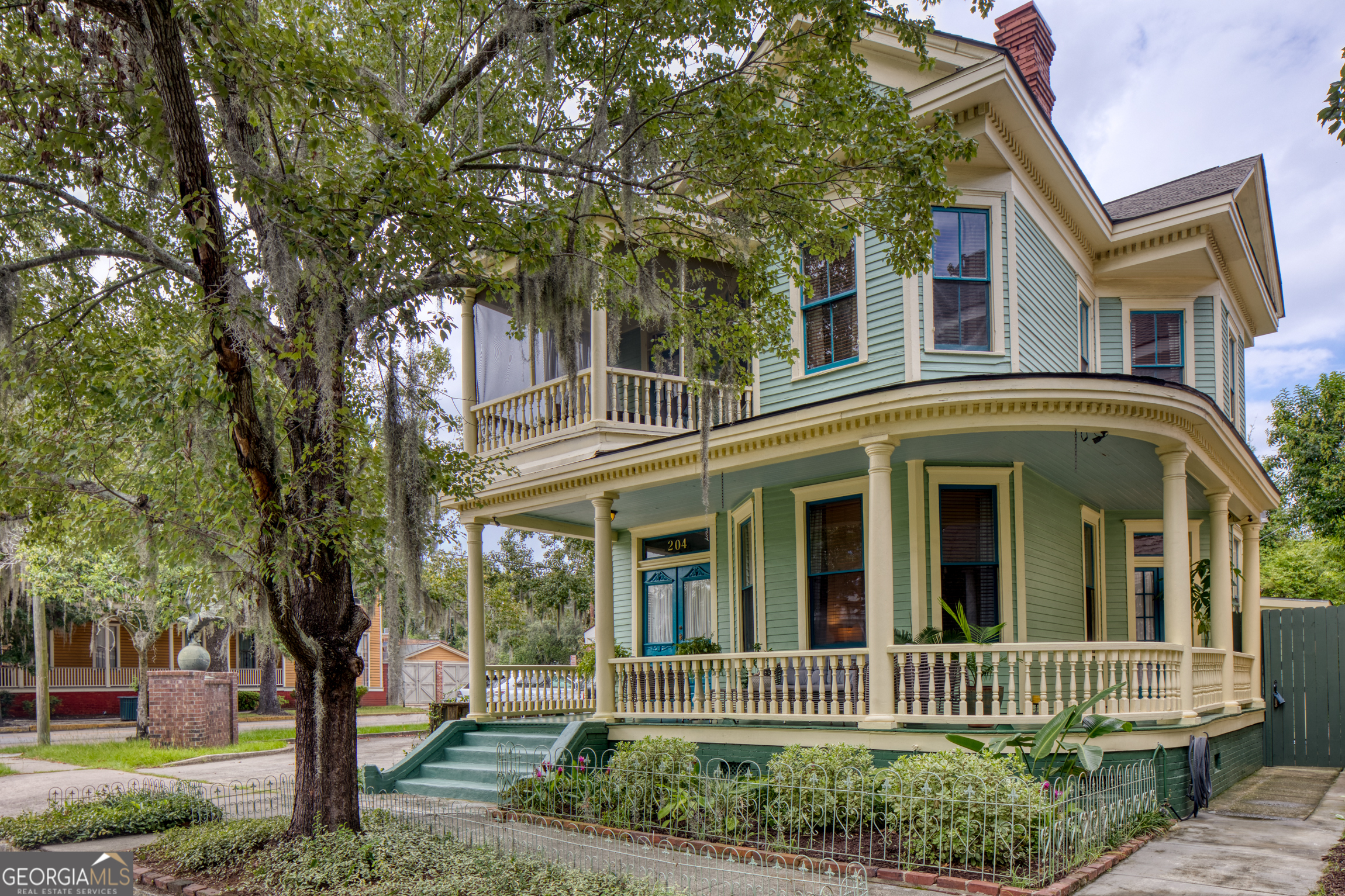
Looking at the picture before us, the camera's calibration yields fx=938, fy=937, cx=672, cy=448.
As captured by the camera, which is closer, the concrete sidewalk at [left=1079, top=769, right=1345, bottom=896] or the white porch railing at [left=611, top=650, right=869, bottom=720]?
the concrete sidewalk at [left=1079, top=769, right=1345, bottom=896]

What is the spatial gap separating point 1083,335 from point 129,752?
59.0 feet

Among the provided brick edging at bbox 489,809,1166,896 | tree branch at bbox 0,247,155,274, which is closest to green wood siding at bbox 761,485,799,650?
brick edging at bbox 489,809,1166,896

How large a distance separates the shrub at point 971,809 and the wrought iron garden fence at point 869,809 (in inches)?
0.4

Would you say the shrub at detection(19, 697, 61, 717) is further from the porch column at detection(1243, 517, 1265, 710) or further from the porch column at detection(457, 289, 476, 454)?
the porch column at detection(1243, 517, 1265, 710)

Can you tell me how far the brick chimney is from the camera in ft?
46.2

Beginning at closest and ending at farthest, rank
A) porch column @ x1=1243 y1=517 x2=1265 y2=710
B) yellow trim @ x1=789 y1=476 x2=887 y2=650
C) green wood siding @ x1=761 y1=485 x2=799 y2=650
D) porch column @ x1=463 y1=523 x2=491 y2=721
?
yellow trim @ x1=789 y1=476 x2=887 y2=650, green wood siding @ x1=761 y1=485 x2=799 y2=650, porch column @ x1=463 y1=523 x2=491 y2=721, porch column @ x1=1243 y1=517 x2=1265 y2=710

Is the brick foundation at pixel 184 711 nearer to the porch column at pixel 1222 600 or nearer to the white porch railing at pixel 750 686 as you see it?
the white porch railing at pixel 750 686

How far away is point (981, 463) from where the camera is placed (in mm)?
10516

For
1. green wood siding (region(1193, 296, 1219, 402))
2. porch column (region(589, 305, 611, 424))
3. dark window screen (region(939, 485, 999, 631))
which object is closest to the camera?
dark window screen (region(939, 485, 999, 631))

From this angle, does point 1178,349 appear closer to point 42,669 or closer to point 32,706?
point 42,669

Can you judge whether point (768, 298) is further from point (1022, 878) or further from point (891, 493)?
point (1022, 878)

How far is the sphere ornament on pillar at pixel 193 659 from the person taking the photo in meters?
18.2

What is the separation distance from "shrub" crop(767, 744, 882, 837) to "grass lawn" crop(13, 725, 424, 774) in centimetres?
1176

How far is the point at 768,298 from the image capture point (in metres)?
9.77
